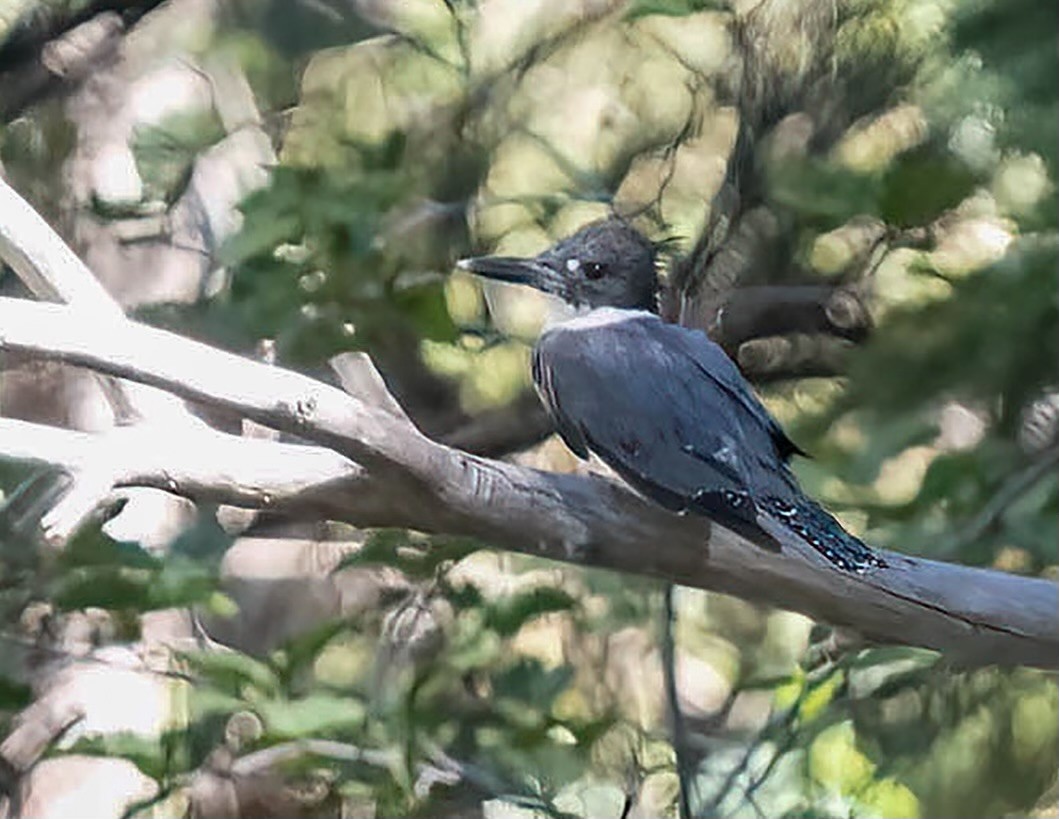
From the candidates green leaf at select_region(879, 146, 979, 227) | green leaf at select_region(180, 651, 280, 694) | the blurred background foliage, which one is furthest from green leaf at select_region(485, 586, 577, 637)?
green leaf at select_region(879, 146, 979, 227)

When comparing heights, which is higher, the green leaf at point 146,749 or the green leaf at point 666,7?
the green leaf at point 666,7

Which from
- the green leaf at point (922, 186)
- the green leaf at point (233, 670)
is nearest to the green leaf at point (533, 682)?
the green leaf at point (233, 670)

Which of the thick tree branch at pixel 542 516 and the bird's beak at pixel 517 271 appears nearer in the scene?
the thick tree branch at pixel 542 516

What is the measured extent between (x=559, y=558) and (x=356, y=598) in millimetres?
101

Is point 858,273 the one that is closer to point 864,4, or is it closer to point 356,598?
point 864,4

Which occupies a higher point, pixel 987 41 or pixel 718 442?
pixel 987 41

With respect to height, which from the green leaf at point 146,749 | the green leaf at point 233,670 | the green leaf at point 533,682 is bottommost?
the green leaf at point 146,749

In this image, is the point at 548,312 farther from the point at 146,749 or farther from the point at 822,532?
the point at 146,749

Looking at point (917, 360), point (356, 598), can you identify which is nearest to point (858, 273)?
point (917, 360)

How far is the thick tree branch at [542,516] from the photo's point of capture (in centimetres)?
66

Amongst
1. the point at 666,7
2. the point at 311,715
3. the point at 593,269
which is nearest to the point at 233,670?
the point at 311,715

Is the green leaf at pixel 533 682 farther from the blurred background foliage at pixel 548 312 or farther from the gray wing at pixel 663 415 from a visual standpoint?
the gray wing at pixel 663 415

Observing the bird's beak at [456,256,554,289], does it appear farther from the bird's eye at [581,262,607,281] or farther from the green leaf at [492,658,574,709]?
the green leaf at [492,658,574,709]

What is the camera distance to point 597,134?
830mm
